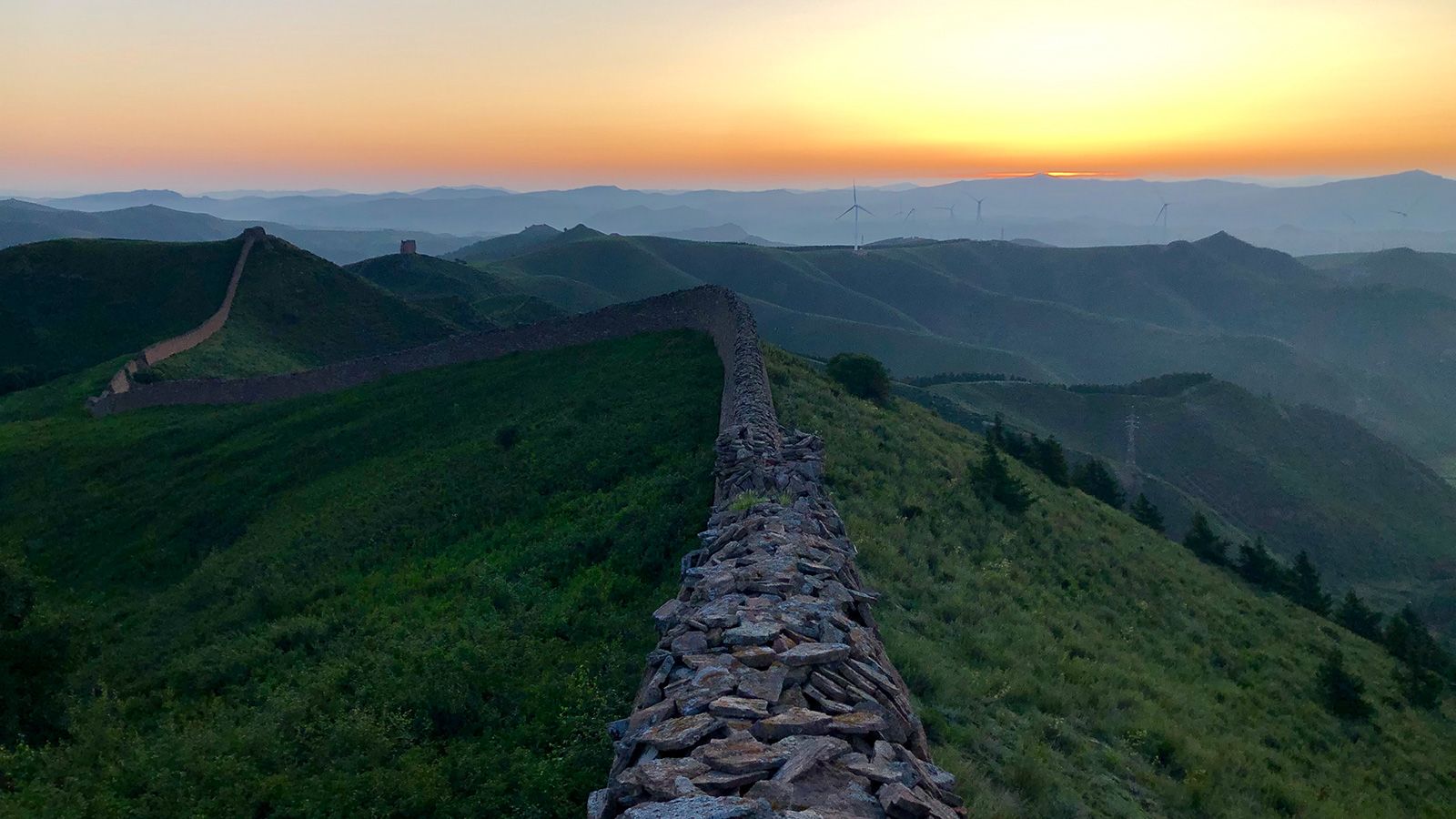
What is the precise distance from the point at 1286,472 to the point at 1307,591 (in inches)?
2420

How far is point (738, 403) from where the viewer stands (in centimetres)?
1788

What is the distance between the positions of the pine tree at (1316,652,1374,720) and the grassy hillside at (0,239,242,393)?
7297cm

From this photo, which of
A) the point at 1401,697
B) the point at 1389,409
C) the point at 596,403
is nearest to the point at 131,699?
the point at 596,403

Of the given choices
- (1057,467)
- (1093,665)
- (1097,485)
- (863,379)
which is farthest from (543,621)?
(1097,485)

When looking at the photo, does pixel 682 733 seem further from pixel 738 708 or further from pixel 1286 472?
pixel 1286 472

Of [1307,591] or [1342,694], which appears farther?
[1307,591]

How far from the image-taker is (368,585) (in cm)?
1678

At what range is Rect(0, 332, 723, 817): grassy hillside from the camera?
855 cm

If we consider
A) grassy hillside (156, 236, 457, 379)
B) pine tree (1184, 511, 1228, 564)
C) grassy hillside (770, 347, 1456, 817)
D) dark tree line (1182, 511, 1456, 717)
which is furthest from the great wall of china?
grassy hillside (156, 236, 457, 379)

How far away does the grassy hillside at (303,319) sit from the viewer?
186ft

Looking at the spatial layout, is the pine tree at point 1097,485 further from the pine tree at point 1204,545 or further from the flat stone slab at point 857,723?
the flat stone slab at point 857,723

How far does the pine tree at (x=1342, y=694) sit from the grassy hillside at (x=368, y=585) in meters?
14.8

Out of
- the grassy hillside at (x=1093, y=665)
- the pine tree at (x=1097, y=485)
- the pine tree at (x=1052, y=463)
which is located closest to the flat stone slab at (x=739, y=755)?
the grassy hillside at (x=1093, y=665)

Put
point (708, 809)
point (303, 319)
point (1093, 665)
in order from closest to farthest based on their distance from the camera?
point (708, 809)
point (1093, 665)
point (303, 319)
